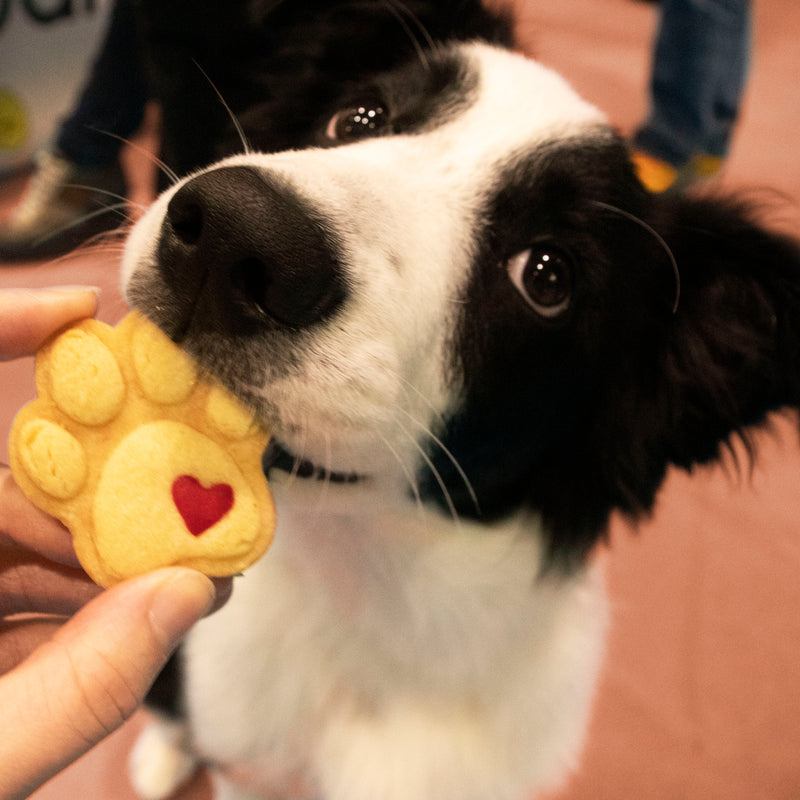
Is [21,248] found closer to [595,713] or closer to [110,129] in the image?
[110,129]

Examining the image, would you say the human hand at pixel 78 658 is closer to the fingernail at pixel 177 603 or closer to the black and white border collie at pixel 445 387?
the fingernail at pixel 177 603

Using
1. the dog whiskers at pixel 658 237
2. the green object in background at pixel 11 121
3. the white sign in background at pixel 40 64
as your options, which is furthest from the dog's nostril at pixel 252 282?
the green object in background at pixel 11 121

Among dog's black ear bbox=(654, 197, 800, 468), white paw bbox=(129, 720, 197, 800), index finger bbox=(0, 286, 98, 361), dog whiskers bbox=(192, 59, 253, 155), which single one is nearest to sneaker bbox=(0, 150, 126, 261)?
dog whiskers bbox=(192, 59, 253, 155)

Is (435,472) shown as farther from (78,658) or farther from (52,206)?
(52,206)

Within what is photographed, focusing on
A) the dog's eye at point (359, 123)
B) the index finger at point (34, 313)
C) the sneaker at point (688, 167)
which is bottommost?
the sneaker at point (688, 167)

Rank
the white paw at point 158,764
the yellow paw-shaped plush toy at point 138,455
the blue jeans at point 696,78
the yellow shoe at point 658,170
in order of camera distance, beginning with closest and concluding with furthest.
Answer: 1. the yellow paw-shaped plush toy at point 138,455
2. the white paw at point 158,764
3. the yellow shoe at point 658,170
4. the blue jeans at point 696,78

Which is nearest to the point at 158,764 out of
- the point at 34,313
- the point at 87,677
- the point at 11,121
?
the point at 87,677

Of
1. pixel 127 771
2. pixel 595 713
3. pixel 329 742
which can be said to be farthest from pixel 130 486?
pixel 595 713
